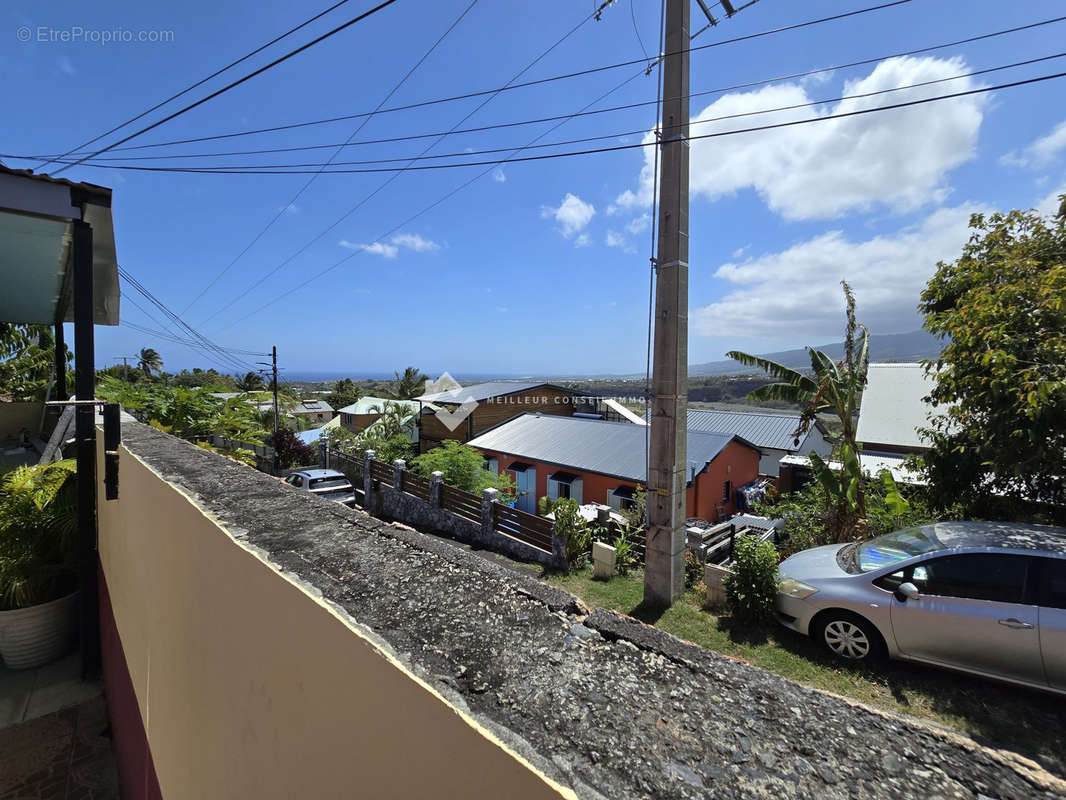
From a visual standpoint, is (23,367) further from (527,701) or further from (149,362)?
(149,362)

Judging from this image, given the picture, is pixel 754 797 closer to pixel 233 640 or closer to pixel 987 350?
pixel 233 640

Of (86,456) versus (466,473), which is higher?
(86,456)

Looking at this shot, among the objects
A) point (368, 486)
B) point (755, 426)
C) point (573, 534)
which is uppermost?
point (755, 426)

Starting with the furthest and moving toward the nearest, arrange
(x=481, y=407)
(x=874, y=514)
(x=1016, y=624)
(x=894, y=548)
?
1. (x=481, y=407)
2. (x=874, y=514)
3. (x=894, y=548)
4. (x=1016, y=624)

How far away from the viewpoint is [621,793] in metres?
0.71

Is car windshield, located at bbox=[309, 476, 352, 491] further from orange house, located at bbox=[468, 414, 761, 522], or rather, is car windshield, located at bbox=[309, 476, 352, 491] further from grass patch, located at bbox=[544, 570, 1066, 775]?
grass patch, located at bbox=[544, 570, 1066, 775]

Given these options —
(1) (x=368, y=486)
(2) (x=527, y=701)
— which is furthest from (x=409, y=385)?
(2) (x=527, y=701)

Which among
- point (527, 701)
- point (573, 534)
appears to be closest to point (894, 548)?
point (573, 534)

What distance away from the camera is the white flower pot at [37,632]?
4641 mm

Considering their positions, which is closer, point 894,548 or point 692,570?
point 894,548

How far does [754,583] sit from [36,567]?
8.61 m

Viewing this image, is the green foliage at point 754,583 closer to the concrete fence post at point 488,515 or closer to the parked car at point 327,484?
the concrete fence post at point 488,515

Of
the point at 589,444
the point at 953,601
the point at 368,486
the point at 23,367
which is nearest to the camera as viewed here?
the point at 953,601

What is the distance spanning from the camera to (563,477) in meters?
15.2
